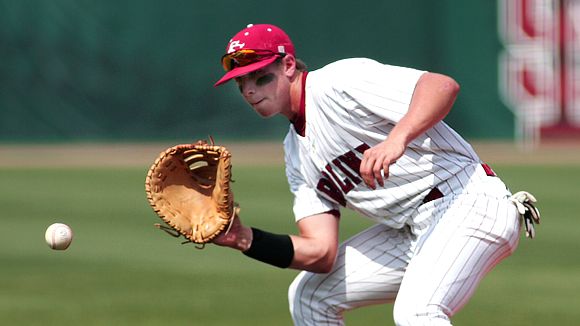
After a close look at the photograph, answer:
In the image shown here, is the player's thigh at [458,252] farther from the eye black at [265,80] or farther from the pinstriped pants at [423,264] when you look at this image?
the eye black at [265,80]

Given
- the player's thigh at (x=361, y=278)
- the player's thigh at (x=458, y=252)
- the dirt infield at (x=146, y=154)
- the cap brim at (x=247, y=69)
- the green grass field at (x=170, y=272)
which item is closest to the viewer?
the player's thigh at (x=458, y=252)

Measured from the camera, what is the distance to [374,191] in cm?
473

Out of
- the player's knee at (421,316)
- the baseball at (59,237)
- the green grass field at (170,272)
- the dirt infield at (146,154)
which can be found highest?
the baseball at (59,237)

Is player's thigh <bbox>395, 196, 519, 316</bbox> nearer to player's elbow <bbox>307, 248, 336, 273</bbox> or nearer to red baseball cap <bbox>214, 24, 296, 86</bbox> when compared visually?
player's elbow <bbox>307, 248, 336, 273</bbox>

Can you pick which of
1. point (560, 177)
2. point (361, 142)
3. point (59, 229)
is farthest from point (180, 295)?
point (560, 177)

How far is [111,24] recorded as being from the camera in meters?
19.5

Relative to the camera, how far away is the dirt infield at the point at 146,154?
16797mm

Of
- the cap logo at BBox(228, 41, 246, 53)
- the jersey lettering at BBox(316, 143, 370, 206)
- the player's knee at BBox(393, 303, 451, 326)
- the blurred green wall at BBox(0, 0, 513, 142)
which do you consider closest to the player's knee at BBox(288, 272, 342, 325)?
the jersey lettering at BBox(316, 143, 370, 206)

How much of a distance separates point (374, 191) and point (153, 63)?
596 inches

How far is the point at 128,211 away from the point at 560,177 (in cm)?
586

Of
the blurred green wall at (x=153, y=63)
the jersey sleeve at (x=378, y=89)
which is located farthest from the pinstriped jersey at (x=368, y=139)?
the blurred green wall at (x=153, y=63)

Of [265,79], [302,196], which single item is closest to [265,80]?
[265,79]

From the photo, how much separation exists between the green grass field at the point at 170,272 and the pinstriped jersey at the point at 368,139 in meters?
1.89

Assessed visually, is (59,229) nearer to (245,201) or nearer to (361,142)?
(361,142)
